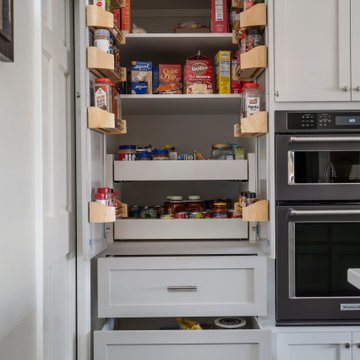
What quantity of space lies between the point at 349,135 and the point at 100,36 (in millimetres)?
1087

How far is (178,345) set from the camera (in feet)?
5.76

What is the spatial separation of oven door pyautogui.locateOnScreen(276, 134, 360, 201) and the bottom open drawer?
60cm

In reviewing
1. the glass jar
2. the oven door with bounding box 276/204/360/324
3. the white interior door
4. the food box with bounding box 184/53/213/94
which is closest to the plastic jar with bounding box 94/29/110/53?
the white interior door

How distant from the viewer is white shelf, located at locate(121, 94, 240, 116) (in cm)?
196

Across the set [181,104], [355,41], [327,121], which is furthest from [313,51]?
[181,104]

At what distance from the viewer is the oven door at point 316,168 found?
1.77m

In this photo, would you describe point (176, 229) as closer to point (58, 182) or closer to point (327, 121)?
point (58, 182)

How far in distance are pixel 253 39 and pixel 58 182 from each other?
980mm

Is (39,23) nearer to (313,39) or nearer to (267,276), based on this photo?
(313,39)

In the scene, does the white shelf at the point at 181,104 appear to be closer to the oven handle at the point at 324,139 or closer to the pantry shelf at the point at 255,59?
the pantry shelf at the point at 255,59

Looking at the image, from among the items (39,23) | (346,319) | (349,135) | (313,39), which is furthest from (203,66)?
(346,319)

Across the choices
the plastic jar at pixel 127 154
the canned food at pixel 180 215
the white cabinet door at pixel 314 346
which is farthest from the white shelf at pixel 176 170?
the white cabinet door at pixel 314 346

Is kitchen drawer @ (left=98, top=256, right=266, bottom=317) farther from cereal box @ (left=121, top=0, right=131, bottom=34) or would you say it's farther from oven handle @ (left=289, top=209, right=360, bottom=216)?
cereal box @ (left=121, top=0, right=131, bottom=34)

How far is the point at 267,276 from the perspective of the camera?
1.87 meters
